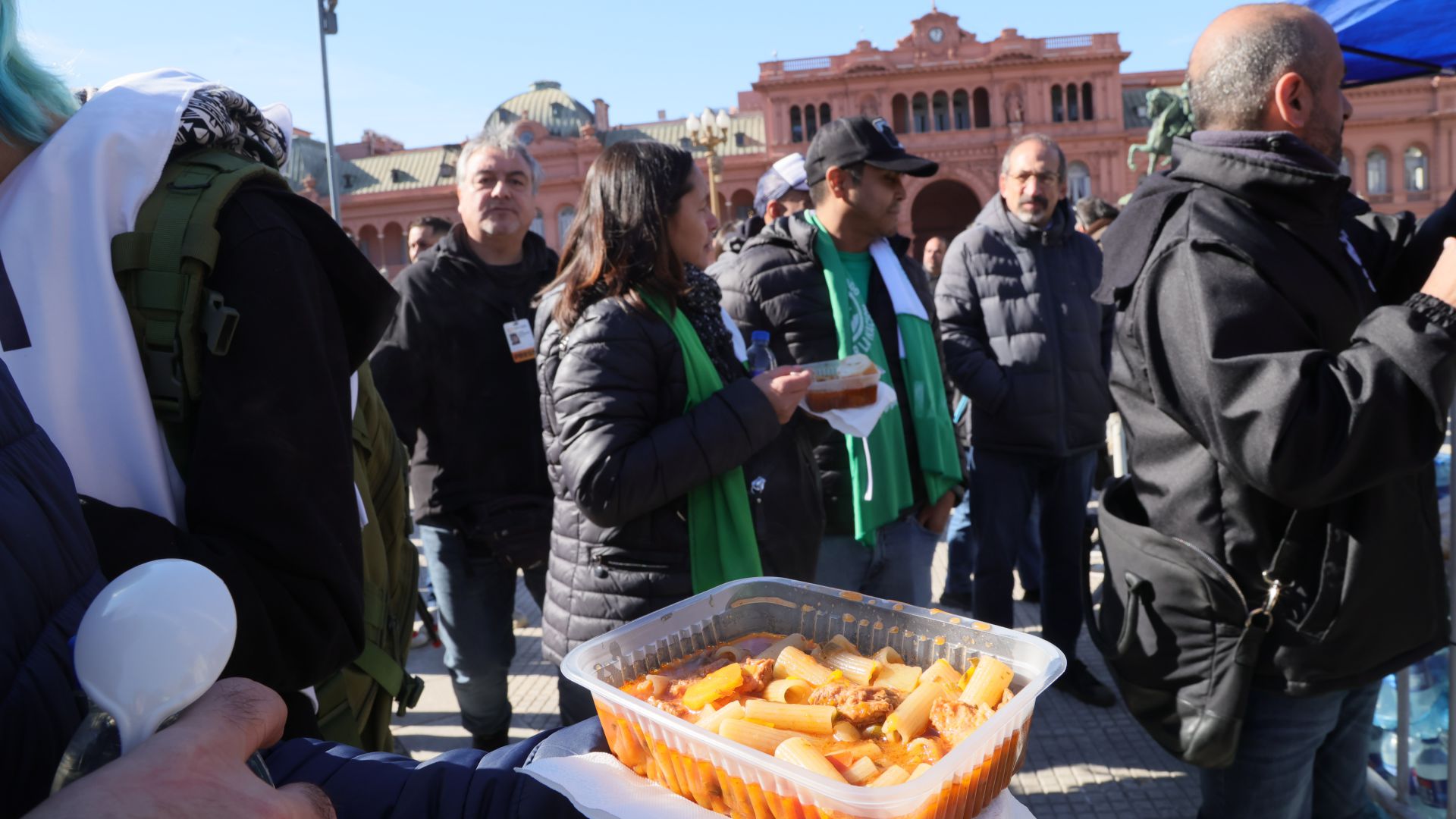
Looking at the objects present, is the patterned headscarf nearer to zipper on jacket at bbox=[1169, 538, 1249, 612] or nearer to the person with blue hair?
the person with blue hair

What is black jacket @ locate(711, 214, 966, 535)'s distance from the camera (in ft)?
11.0

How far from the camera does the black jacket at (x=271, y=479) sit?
1126 mm

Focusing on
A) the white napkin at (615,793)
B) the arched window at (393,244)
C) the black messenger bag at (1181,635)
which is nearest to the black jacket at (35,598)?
the white napkin at (615,793)

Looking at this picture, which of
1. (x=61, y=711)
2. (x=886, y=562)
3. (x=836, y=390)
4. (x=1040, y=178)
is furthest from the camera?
(x=1040, y=178)

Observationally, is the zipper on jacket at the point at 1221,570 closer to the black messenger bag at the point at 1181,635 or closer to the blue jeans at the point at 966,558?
the black messenger bag at the point at 1181,635

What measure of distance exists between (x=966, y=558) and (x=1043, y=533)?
1.38 meters

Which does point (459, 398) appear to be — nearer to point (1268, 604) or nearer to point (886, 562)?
point (886, 562)

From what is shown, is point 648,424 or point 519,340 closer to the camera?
point 648,424

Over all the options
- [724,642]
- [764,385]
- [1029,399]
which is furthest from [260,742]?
[1029,399]

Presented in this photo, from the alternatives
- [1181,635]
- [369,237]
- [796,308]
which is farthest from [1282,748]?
[369,237]

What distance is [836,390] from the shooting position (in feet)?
9.11

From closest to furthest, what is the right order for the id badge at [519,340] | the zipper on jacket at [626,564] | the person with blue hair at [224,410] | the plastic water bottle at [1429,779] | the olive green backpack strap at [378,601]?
the person with blue hair at [224,410]
the olive green backpack strap at [378,601]
the zipper on jacket at [626,564]
the plastic water bottle at [1429,779]
the id badge at [519,340]

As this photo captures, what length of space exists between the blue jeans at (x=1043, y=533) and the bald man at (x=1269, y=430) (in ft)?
6.96

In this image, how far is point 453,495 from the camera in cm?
352
